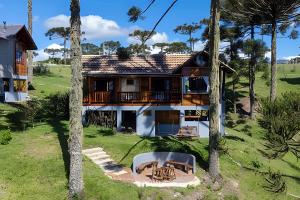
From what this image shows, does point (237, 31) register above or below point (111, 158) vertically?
above

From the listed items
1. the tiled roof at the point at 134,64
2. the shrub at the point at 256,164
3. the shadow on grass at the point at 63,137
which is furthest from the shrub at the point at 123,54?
the shrub at the point at 256,164

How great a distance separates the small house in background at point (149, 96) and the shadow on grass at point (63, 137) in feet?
8.60

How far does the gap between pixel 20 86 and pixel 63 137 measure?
18830 mm

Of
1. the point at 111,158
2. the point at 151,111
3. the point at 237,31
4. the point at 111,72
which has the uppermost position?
the point at 237,31

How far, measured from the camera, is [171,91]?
34.6m

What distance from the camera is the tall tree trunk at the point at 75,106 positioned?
792 inches

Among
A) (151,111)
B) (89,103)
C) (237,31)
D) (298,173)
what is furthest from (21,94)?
(298,173)

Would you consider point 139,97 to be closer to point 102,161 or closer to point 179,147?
point 179,147

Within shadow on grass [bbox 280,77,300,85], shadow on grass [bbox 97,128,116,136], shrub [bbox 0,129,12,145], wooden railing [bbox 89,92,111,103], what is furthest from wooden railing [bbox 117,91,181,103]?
shadow on grass [bbox 280,77,300,85]

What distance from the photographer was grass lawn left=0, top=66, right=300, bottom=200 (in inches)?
821

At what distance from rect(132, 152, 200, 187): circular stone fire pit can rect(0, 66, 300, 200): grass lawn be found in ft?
2.07

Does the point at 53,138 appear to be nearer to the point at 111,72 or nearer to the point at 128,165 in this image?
the point at 128,165

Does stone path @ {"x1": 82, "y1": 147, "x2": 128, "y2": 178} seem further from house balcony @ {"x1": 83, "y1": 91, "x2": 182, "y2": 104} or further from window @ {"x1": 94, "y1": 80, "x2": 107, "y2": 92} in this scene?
window @ {"x1": 94, "y1": 80, "x2": 107, "y2": 92}

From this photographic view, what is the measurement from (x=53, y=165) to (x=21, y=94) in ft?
76.5
